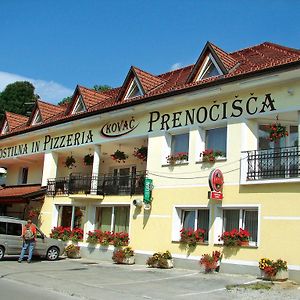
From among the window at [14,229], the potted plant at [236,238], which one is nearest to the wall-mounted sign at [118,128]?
the window at [14,229]

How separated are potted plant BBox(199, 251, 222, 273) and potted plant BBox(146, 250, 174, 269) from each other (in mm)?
1683

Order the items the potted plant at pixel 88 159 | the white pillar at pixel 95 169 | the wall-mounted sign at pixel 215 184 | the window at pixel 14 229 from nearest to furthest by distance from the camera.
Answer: the wall-mounted sign at pixel 215 184
the window at pixel 14 229
the white pillar at pixel 95 169
the potted plant at pixel 88 159

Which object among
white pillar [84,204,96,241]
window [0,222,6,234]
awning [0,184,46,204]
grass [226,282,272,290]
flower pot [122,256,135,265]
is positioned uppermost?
awning [0,184,46,204]

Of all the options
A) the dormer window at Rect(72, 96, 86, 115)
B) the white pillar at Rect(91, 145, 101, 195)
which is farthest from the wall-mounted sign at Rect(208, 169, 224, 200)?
the dormer window at Rect(72, 96, 86, 115)

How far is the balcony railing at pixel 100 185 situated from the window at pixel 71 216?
2.84 ft

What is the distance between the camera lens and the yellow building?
16.2 m

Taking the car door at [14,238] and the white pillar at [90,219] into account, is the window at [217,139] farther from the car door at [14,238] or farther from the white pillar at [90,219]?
the car door at [14,238]

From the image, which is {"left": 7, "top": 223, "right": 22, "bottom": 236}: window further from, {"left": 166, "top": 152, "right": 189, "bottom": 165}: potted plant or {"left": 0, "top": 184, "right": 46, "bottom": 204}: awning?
Result: {"left": 166, "top": 152, "right": 189, "bottom": 165}: potted plant

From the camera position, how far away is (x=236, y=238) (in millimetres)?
16688

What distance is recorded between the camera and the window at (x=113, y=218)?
22500mm

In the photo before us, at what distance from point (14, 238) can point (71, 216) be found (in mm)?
5013

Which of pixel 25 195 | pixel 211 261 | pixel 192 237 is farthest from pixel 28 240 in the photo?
pixel 211 261

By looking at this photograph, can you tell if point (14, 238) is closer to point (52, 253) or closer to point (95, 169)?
point (52, 253)

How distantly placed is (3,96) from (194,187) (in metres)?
46.1
